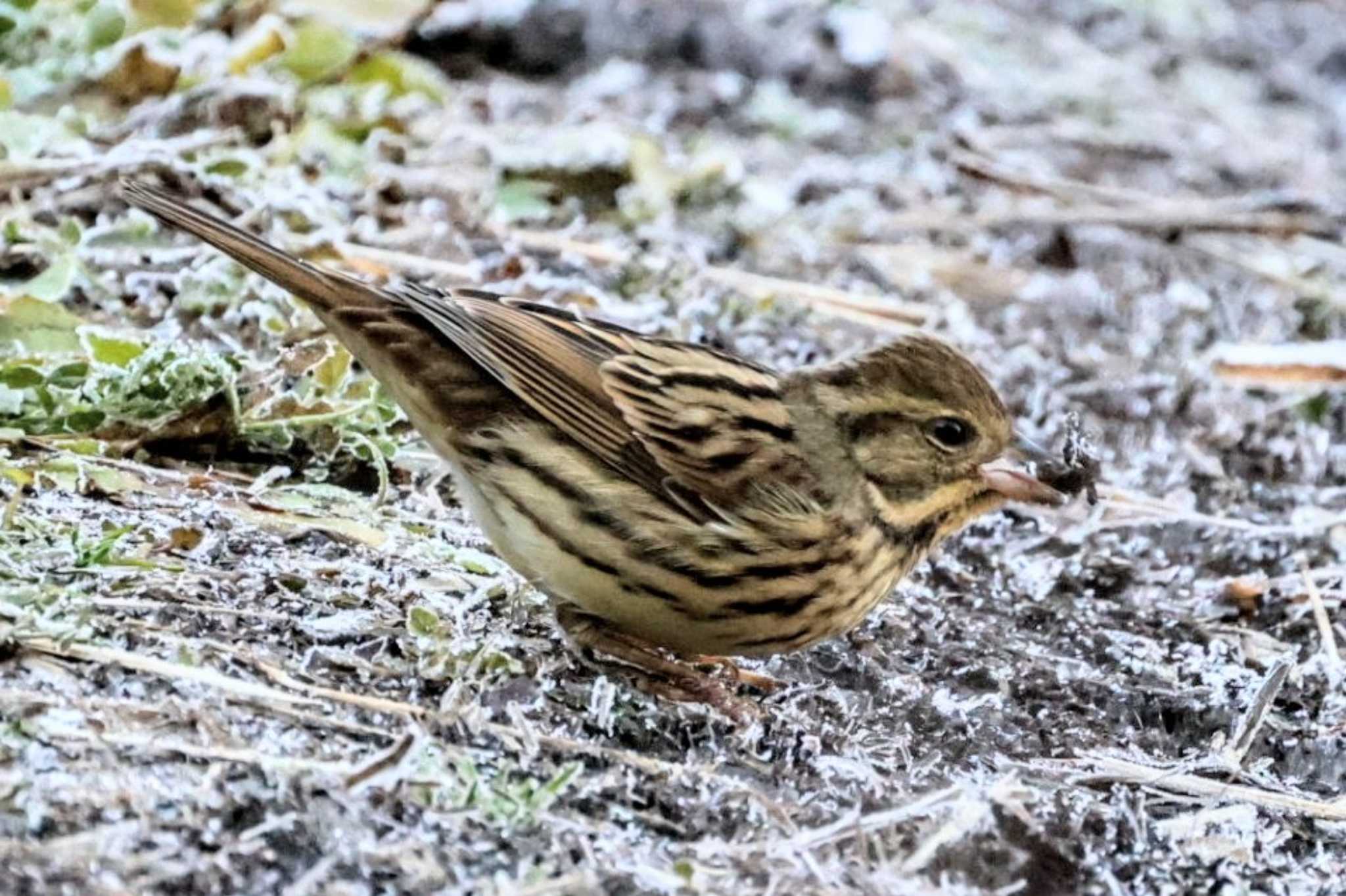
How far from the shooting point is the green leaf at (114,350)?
4730 mm

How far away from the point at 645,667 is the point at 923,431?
2.70 feet

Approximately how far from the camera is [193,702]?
342cm

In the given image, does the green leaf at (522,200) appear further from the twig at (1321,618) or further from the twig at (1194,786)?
the twig at (1194,786)

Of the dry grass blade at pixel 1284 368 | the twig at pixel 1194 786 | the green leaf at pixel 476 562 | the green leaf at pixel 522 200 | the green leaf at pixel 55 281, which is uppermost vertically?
the green leaf at pixel 55 281

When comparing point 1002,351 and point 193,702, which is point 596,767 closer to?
point 193,702

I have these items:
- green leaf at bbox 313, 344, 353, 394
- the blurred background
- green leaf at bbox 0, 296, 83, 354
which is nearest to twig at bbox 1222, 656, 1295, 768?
the blurred background

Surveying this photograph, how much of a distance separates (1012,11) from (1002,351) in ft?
15.5

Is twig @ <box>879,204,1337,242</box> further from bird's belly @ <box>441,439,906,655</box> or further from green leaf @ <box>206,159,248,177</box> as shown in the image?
bird's belly @ <box>441,439,906,655</box>

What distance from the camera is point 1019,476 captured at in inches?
169

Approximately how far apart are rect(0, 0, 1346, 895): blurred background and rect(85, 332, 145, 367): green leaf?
0.01m

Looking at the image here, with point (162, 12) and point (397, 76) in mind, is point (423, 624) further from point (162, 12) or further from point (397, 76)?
point (397, 76)

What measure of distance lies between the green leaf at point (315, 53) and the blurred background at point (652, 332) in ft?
0.07

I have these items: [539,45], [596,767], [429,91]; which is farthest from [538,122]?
[596,767]

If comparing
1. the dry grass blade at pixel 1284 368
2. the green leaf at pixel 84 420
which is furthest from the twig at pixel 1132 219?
the green leaf at pixel 84 420
